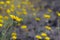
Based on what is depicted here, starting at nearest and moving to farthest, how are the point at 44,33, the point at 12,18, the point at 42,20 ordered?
the point at 12,18, the point at 44,33, the point at 42,20

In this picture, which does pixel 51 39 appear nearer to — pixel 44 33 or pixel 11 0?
pixel 44 33

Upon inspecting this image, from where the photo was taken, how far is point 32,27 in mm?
3539

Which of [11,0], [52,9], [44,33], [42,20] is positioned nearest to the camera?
[44,33]

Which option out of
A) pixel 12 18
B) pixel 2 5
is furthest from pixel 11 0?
pixel 12 18

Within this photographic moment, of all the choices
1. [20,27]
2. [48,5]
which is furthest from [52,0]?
[20,27]

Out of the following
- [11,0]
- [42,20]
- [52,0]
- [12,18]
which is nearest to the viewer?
[12,18]

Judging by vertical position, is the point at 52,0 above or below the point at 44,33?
above

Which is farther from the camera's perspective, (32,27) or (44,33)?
(32,27)

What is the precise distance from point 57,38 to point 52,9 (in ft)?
5.49

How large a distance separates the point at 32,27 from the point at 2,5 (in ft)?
1.97

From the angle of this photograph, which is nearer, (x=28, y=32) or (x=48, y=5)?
(x=28, y=32)

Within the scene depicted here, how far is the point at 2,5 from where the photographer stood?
12.2 ft

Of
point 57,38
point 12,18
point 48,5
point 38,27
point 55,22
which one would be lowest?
point 12,18

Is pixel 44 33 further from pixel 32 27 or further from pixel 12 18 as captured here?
pixel 12 18
